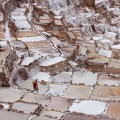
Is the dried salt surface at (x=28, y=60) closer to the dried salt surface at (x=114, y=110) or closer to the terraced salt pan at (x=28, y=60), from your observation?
the terraced salt pan at (x=28, y=60)

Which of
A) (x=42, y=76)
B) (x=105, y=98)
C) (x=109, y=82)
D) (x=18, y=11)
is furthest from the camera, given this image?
(x=18, y=11)

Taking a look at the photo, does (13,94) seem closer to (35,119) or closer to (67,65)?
(35,119)

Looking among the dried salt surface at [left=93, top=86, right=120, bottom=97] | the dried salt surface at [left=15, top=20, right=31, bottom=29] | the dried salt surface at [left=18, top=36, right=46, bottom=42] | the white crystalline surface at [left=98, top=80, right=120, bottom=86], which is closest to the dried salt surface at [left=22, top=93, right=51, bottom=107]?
the dried salt surface at [left=93, top=86, right=120, bottom=97]

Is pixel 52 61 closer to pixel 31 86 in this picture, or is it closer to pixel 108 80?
pixel 31 86

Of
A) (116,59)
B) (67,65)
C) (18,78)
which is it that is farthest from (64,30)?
(18,78)

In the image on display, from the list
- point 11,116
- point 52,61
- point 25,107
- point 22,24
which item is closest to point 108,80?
point 52,61

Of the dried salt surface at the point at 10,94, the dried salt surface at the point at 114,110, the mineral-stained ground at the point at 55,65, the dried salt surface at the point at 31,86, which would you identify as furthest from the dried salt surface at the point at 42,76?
the dried salt surface at the point at 114,110
